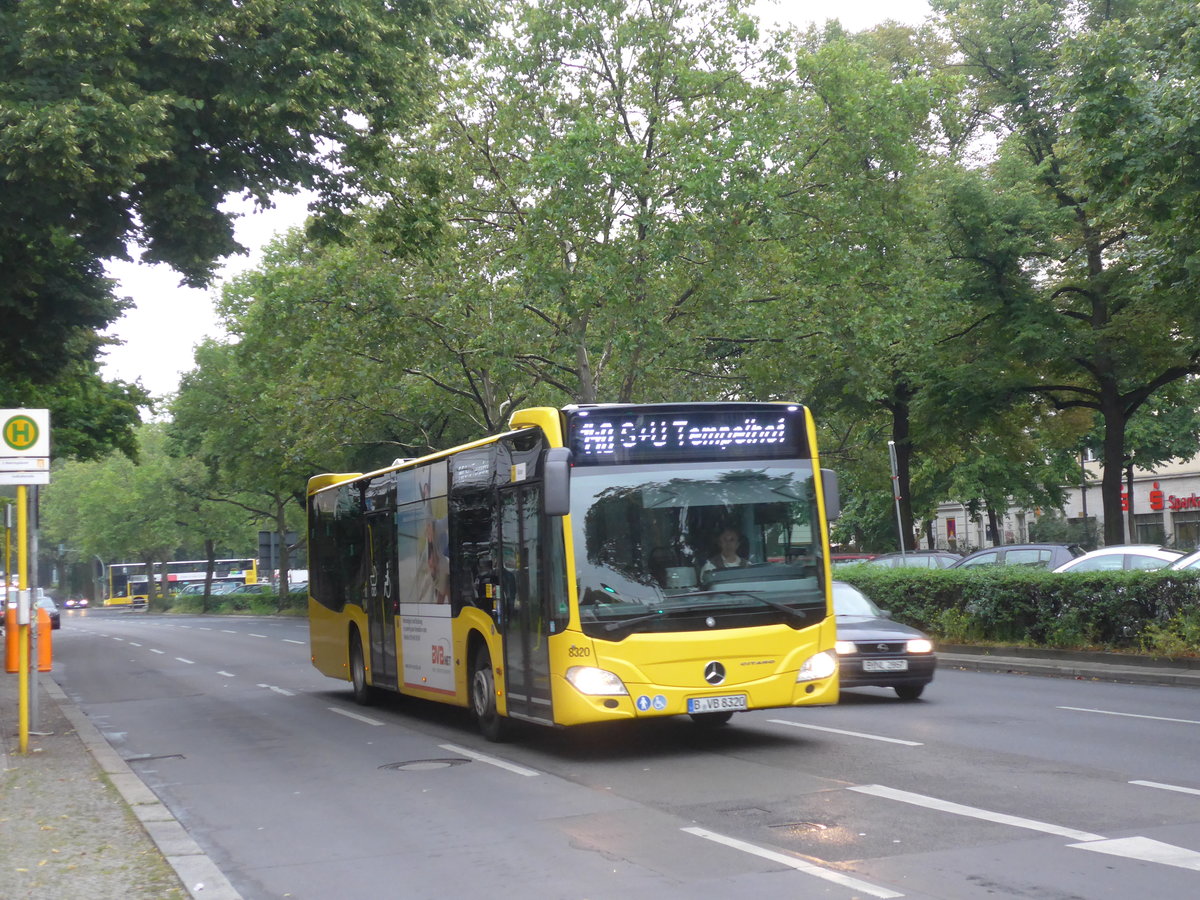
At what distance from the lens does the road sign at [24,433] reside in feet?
41.3

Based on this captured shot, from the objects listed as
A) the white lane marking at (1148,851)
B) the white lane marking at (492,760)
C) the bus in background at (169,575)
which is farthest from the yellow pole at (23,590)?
the bus in background at (169,575)

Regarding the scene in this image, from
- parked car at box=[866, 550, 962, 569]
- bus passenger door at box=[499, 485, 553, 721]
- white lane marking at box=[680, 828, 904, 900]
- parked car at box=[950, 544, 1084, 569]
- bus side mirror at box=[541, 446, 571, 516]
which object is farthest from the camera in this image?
parked car at box=[866, 550, 962, 569]

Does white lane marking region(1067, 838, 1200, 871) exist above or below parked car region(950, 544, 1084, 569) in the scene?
below

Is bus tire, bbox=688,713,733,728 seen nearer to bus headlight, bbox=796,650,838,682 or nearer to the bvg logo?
bus headlight, bbox=796,650,838,682

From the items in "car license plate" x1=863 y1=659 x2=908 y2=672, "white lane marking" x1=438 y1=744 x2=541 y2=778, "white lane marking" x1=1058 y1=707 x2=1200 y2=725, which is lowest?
"white lane marking" x1=1058 y1=707 x2=1200 y2=725

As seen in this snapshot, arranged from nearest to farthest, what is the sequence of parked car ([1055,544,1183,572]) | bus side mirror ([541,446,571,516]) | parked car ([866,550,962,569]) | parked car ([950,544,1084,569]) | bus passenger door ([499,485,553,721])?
1. bus side mirror ([541,446,571,516])
2. bus passenger door ([499,485,553,721])
3. parked car ([1055,544,1183,572])
4. parked car ([950,544,1084,569])
5. parked car ([866,550,962,569])

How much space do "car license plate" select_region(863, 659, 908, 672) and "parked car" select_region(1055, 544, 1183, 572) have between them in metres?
7.99

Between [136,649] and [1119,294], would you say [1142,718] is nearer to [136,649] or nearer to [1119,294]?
[1119,294]

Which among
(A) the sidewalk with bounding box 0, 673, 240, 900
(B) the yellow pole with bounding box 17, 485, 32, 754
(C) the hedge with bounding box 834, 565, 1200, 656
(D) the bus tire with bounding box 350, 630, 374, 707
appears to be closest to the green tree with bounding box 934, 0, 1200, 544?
(C) the hedge with bounding box 834, 565, 1200, 656

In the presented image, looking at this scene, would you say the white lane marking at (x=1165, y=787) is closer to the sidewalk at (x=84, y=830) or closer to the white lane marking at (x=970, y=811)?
the white lane marking at (x=970, y=811)

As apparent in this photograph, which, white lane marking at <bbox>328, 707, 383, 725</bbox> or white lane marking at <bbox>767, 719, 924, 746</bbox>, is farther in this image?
white lane marking at <bbox>328, 707, 383, 725</bbox>

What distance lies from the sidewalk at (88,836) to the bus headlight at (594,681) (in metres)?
3.24

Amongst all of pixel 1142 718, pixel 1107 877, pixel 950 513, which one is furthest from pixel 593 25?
pixel 950 513

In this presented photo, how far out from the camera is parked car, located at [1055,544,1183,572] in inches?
888
